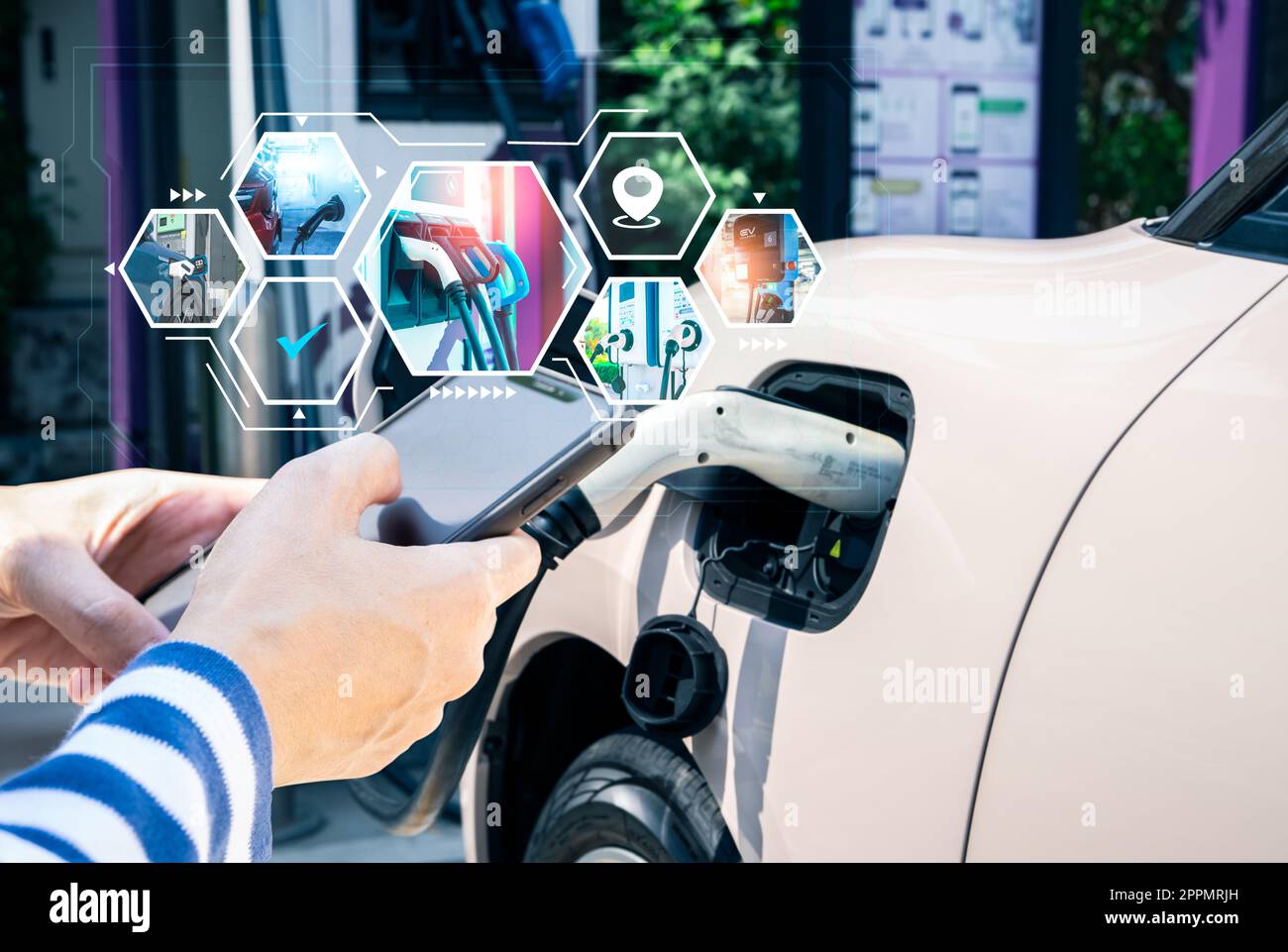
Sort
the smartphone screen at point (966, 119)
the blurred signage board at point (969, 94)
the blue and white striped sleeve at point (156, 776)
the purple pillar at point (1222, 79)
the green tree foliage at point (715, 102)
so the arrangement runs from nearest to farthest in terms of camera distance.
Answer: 1. the blue and white striped sleeve at point (156, 776)
2. the green tree foliage at point (715, 102)
3. the blurred signage board at point (969, 94)
4. the smartphone screen at point (966, 119)
5. the purple pillar at point (1222, 79)

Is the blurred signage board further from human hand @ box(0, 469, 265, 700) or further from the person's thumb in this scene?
the person's thumb

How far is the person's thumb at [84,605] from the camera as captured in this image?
1.17 metres

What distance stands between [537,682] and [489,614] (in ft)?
1.85

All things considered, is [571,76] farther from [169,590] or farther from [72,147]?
[169,590]

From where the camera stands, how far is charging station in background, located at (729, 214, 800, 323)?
1167mm

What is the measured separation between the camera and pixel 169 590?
4.24ft

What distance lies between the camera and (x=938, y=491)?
3.25 feet

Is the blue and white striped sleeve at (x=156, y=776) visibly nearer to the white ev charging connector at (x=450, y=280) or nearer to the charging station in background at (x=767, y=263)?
the white ev charging connector at (x=450, y=280)

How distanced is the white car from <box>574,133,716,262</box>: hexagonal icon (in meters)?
0.13

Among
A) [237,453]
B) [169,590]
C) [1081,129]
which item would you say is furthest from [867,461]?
[1081,129]

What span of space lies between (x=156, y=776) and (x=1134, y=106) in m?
4.39

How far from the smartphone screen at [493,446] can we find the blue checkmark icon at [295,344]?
0.41ft

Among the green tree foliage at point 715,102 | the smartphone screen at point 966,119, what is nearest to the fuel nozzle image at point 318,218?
the green tree foliage at point 715,102

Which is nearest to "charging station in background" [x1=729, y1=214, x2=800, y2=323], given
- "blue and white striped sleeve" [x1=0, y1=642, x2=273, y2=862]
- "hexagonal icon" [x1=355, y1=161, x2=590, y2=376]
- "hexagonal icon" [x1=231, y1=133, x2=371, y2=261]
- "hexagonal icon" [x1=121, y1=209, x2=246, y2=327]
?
"hexagonal icon" [x1=355, y1=161, x2=590, y2=376]
